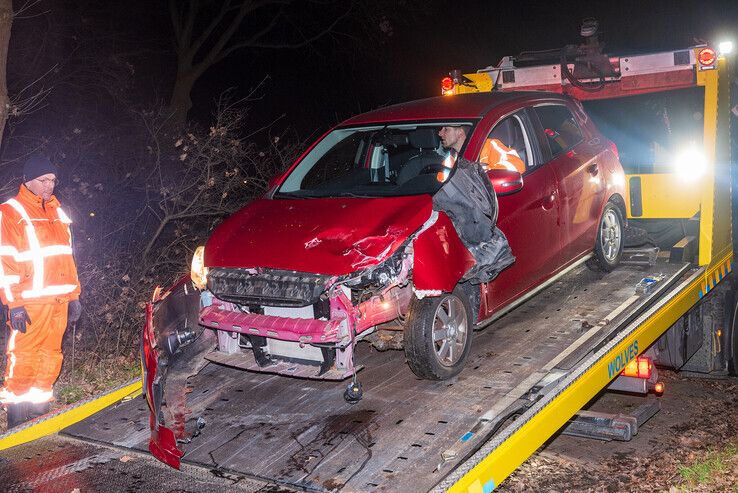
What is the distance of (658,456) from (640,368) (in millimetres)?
745

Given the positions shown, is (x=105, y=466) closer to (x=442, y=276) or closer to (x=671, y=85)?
(x=442, y=276)

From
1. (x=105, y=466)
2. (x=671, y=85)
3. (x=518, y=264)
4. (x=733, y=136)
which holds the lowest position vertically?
(x=105, y=466)

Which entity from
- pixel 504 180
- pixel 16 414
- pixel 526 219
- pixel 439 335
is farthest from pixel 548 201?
pixel 16 414

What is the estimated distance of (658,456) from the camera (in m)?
5.84

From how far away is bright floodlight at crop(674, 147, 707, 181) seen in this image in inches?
269

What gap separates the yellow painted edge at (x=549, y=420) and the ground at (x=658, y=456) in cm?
96

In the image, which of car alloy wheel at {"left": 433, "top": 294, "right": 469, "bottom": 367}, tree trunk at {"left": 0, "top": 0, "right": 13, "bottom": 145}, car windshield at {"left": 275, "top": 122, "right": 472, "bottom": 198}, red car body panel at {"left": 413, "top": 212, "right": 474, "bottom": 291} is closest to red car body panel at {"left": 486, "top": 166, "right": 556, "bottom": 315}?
car alloy wheel at {"left": 433, "top": 294, "right": 469, "bottom": 367}

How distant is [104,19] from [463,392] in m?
12.1

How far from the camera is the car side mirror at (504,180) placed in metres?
4.93

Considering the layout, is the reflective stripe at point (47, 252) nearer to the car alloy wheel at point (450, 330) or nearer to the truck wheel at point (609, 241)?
the car alloy wheel at point (450, 330)

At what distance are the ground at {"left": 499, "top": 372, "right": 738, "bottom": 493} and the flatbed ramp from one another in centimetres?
107

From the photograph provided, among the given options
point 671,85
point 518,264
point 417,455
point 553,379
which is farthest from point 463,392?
point 671,85

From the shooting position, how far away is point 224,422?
15.0 ft

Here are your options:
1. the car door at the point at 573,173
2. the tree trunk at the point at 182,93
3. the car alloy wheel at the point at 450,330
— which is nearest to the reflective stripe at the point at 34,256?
the car alloy wheel at the point at 450,330
